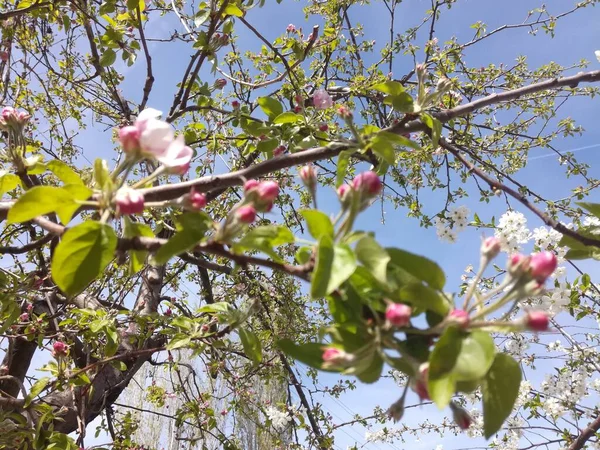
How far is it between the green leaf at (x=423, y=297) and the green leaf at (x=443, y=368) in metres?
0.04

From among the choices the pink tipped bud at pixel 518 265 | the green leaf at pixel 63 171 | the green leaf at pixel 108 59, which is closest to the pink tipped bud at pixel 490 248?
the pink tipped bud at pixel 518 265

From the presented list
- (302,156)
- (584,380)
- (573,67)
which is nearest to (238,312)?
(302,156)

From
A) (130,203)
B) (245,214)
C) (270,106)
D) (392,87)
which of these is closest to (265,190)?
(245,214)

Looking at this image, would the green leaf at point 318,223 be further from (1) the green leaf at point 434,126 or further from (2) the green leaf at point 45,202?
(1) the green leaf at point 434,126

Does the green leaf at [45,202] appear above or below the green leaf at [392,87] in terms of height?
below

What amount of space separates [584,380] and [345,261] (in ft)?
8.54

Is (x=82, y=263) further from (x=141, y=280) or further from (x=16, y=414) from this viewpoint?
(x=141, y=280)

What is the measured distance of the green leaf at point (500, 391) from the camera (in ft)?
1.47

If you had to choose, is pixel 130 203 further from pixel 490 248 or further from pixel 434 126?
pixel 434 126

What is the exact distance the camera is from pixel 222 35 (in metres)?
1.66

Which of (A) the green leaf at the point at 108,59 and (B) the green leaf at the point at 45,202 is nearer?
(B) the green leaf at the point at 45,202

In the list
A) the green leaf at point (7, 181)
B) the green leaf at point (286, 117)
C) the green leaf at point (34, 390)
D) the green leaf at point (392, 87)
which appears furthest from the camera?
the green leaf at point (34, 390)

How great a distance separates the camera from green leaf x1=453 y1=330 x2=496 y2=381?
39 centimetres

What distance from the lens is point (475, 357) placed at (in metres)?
0.40
